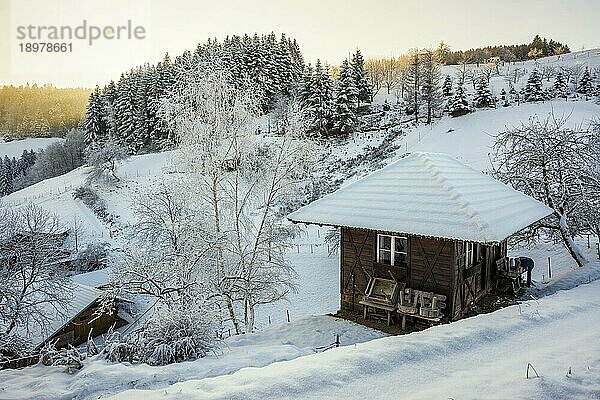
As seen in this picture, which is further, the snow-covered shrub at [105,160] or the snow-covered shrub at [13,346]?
the snow-covered shrub at [105,160]

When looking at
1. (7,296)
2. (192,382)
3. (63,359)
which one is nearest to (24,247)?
(7,296)

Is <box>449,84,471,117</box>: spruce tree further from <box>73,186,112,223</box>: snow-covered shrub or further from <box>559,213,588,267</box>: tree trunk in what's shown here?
<box>73,186,112,223</box>: snow-covered shrub

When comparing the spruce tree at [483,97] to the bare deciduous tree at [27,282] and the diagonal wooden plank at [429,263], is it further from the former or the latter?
the bare deciduous tree at [27,282]

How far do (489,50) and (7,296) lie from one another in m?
94.6

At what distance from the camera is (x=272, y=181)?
42.8ft

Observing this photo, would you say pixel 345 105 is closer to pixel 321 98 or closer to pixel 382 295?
pixel 321 98

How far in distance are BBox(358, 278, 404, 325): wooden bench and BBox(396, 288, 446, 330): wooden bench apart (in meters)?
0.18

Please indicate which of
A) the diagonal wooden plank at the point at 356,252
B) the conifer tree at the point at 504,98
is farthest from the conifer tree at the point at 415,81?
the diagonal wooden plank at the point at 356,252

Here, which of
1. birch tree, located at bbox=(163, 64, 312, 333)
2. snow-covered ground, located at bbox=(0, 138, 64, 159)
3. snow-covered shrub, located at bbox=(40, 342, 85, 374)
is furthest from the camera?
snow-covered ground, located at bbox=(0, 138, 64, 159)

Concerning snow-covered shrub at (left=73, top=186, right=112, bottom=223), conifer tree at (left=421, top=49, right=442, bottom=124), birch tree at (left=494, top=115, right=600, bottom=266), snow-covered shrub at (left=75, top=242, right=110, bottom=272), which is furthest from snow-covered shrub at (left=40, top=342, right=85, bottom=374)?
conifer tree at (left=421, top=49, right=442, bottom=124)

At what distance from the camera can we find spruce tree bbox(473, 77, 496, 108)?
40.3m

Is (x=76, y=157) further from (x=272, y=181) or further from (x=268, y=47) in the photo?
(x=272, y=181)

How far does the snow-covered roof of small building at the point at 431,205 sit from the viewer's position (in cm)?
935

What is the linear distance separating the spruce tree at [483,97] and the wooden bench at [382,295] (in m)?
35.0
